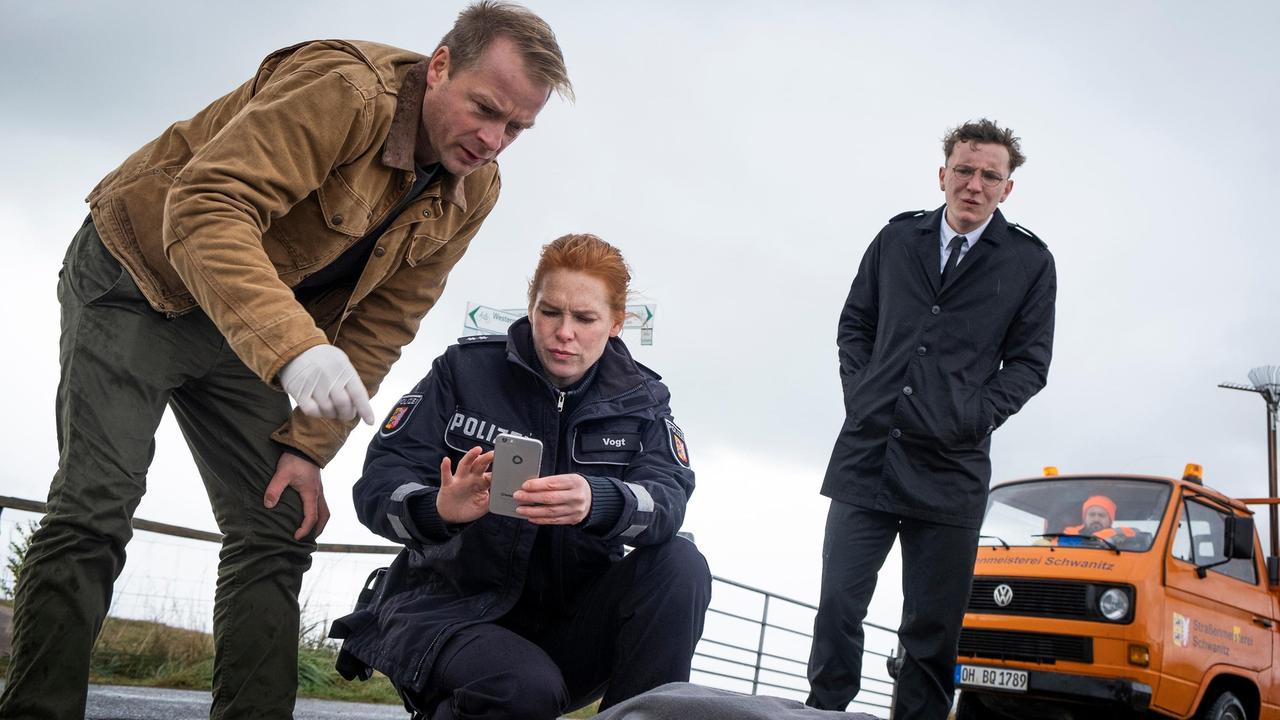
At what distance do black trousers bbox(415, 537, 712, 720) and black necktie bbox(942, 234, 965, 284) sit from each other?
1872mm

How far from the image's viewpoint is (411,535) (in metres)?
2.28

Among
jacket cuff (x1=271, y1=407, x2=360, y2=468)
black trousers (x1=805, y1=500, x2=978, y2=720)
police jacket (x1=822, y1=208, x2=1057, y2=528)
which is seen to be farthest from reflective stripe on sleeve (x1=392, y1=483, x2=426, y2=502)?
police jacket (x1=822, y1=208, x2=1057, y2=528)

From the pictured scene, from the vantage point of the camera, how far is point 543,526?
2.46m

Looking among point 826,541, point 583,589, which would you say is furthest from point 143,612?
point 583,589

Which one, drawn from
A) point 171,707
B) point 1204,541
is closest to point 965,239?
point 171,707

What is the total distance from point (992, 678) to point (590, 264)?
20.4ft

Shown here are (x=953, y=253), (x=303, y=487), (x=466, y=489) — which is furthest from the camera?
(x=953, y=253)

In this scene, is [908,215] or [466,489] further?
[908,215]

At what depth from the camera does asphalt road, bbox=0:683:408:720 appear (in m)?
4.37

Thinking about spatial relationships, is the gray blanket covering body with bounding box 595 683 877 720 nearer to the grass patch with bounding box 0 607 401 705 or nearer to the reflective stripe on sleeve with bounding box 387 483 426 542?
the reflective stripe on sleeve with bounding box 387 483 426 542

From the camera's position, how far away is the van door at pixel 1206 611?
7320mm

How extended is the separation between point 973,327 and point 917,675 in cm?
117

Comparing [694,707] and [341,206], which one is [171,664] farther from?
[694,707]

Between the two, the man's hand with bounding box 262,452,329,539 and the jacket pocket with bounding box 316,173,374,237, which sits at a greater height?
the jacket pocket with bounding box 316,173,374,237
